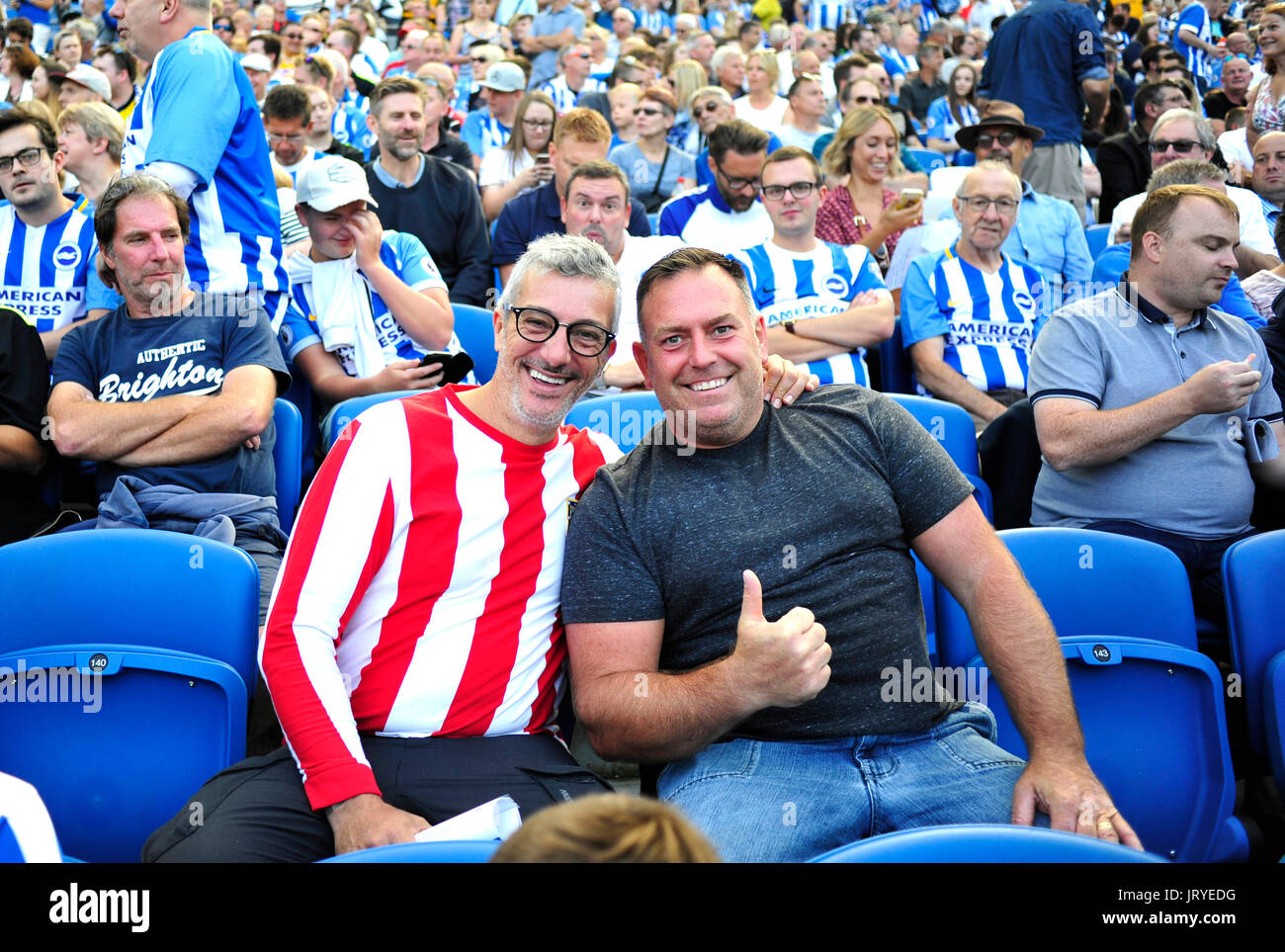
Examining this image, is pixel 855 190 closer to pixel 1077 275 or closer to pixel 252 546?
pixel 1077 275

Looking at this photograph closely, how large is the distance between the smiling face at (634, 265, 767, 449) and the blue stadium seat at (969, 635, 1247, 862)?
0.73m

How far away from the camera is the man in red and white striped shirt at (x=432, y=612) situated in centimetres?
181

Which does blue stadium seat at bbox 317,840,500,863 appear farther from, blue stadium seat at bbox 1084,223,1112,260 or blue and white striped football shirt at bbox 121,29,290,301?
blue stadium seat at bbox 1084,223,1112,260

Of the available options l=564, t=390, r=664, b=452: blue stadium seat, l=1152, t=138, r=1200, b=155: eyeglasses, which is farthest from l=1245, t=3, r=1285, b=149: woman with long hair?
l=564, t=390, r=664, b=452: blue stadium seat

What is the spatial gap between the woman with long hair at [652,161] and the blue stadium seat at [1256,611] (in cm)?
472

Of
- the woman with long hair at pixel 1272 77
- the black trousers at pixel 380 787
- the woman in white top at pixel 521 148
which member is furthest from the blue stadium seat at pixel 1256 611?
the woman in white top at pixel 521 148

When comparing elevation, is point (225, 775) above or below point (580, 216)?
below

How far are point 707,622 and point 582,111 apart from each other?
3.59 m

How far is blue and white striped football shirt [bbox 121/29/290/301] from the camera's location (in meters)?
3.24

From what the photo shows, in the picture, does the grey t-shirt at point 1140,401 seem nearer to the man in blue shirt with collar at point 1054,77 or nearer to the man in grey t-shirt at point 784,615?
the man in grey t-shirt at point 784,615

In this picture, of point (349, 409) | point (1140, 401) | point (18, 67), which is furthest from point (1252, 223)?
point (18, 67)

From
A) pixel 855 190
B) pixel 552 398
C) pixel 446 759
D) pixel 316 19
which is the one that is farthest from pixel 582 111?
pixel 316 19

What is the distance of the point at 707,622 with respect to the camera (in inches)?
79.7

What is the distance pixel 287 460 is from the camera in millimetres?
3189
